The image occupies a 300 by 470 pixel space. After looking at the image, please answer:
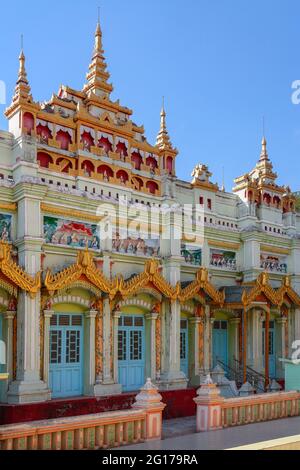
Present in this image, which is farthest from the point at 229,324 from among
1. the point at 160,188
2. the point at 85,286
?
the point at 85,286

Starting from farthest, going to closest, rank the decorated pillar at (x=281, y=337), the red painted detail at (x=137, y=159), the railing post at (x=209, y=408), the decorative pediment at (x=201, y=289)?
the decorated pillar at (x=281, y=337) < the red painted detail at (x=137, y=159) < the decorative pediment at (x=201, y=289) < the railing post at (x=209, y=408)

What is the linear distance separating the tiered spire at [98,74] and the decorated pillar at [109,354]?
5.78m

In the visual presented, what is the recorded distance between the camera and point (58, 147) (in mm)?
13523

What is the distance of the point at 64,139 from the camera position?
13.8 m

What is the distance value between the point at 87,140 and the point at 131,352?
570cm

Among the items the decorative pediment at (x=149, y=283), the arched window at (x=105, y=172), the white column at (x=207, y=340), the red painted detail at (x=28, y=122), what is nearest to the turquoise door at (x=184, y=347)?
the white column at (x=207, y=340)

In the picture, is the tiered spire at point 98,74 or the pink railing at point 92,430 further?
the tiered spire at point 98,74

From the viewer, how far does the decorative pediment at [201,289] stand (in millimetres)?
14797

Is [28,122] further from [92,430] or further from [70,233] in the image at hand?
[92,430]

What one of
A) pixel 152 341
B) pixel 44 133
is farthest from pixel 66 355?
pixel 44 133

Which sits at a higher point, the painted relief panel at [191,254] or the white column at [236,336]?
the painted relief panel at [191,254]

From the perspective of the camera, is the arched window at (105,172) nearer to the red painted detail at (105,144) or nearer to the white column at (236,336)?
the red painted detail at (105,144)

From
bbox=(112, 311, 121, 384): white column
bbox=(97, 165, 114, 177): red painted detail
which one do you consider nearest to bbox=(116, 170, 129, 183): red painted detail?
bbox=(97, 165, 114, 177): red painted detail

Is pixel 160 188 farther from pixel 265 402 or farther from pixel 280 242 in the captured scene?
pixel 265 402
